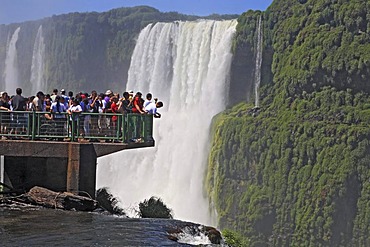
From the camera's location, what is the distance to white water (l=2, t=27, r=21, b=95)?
102956 mm

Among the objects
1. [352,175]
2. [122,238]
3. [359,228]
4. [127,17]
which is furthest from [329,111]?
[122,238]

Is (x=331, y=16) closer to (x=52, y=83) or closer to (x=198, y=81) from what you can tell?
(x=198, y=81)

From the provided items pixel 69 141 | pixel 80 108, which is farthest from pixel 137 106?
pixel 69 141

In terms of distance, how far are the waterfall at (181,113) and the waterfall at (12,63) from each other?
32105 millimetres

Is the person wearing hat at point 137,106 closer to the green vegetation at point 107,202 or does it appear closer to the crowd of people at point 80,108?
the crowd of people at point 80,108

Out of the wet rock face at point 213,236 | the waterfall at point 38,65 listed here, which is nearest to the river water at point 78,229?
the wet rock face at point 213,236

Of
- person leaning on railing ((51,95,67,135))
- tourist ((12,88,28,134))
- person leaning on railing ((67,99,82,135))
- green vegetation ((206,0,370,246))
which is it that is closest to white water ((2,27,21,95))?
green vegetation ((206,0,370,246))

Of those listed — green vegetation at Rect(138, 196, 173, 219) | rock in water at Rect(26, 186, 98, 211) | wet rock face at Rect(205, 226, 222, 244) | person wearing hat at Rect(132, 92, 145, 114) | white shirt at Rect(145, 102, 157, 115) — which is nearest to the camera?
wet rock face at Rect(205, 226, 222, 244)

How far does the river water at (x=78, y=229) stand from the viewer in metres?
16.6

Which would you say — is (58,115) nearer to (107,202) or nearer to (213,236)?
(107,202)

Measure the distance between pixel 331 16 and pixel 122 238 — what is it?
183 feet

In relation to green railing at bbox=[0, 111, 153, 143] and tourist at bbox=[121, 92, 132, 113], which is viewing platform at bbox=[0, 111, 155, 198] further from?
tourist at bbox=[121, 92, 132, 113]

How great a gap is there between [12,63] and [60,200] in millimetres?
84599

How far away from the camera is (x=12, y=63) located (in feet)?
338
